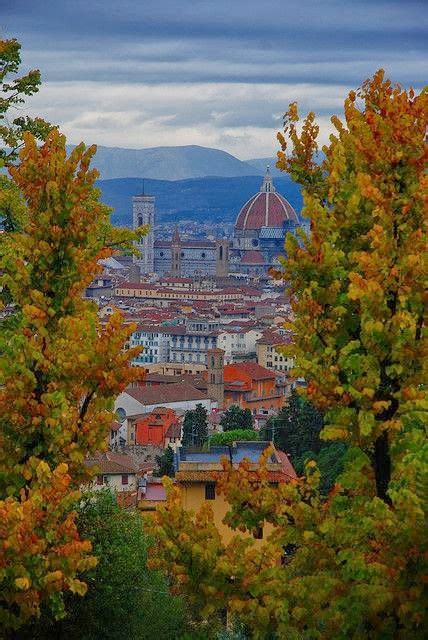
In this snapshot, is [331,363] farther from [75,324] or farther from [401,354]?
[75,324]

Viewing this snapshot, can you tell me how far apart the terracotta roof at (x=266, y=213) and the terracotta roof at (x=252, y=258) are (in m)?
6.09

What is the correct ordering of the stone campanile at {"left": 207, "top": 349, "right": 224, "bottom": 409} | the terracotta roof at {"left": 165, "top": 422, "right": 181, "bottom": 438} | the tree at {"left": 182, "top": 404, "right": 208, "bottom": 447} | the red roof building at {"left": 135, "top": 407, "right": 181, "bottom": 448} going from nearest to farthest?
the tree at {"left": 182, "top": 404, "right": 208, "bottom": 447}
the terracotta roof at {"left": 165, "top": 422, "right": 181, "bottom": 438}
the red roof building at {"left": 135, "top": 407, "right": 181, "bottom": 448}
the stone campanile at {"left": 207, "top": 349, "right": 224, "bottom": 409}

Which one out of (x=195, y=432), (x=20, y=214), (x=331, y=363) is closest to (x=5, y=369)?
(x=331, y=363)

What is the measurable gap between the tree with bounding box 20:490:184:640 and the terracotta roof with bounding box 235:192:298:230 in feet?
508

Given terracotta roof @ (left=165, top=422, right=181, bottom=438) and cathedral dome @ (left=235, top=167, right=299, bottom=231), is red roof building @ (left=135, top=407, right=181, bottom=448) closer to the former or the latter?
terracotta roof @ (left=165, top=422, right=181, bottom=438)

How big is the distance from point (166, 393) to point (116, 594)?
47.3 metres

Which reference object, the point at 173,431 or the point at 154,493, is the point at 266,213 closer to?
the point at 173,431

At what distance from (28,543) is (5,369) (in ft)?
3.30

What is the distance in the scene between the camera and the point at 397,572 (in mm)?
5785

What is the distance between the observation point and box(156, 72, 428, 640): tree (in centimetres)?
587

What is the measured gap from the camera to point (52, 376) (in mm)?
6684

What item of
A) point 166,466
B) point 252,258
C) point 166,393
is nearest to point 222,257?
point 252,258

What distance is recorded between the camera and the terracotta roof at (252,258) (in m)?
159

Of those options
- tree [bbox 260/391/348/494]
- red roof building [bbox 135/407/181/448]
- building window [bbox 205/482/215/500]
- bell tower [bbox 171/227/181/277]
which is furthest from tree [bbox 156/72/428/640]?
bell tower [bbox 171/227/181/277]
